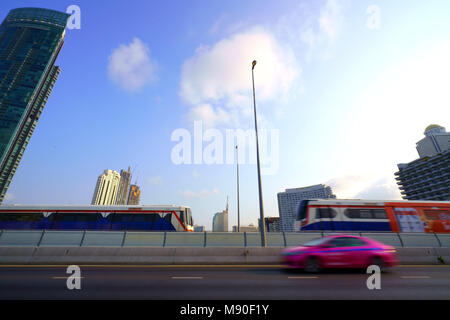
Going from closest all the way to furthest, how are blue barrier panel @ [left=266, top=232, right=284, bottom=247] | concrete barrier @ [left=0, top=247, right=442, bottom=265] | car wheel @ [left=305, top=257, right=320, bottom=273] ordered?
car wheel @ [left=305, top=257, right=320, bottom=273]
concrete barrier @ [left=0, top=247, right=442, bottom=265]
blue barrier panel @ [left=266, top=232, right=284, bottom=247]

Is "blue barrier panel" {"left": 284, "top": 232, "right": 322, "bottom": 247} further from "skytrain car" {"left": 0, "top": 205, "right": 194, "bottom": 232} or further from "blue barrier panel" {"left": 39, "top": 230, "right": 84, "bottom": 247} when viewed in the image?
"blue barrier panel" {"left": 39, "top": 230, "right": 84, "bottom": 247}

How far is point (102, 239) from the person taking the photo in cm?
1245

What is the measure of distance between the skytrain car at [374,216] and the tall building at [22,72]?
131275mm

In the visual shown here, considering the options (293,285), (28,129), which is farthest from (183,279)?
(28,129)

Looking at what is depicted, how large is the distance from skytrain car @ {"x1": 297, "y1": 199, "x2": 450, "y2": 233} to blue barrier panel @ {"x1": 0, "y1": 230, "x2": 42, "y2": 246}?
19.7 m

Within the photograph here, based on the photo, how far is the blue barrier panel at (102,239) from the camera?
482 inches

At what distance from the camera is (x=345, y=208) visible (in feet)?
58.3

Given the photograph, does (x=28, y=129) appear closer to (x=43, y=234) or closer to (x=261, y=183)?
(x=43, y=234)

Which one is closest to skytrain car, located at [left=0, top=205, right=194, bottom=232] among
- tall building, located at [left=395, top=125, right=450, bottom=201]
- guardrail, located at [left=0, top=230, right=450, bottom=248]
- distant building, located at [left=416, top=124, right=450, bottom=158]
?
guardrail, located at [left=0, top=230, right=450, bottom=248]

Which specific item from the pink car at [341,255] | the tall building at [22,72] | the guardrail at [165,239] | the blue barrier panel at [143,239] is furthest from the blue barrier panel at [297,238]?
the tall building at [22,72]

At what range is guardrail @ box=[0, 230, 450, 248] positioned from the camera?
1226 centimetres

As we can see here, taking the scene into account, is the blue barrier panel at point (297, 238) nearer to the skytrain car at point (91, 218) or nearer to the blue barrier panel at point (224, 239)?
the blue barrier panel at point (224, 239)
